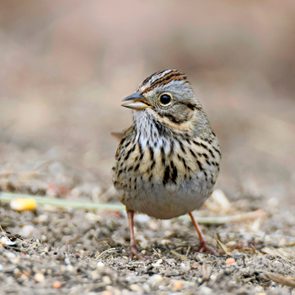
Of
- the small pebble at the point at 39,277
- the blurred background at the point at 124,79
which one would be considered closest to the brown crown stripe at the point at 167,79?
the small pebble at the point at 39,277

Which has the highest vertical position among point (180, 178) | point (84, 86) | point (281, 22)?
point (281, 22)

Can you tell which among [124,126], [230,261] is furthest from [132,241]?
[124,126]

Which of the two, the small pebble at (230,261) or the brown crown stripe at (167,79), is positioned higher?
the brown crown stripe at (167,79)

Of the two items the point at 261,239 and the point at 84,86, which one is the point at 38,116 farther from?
the point at 261,239

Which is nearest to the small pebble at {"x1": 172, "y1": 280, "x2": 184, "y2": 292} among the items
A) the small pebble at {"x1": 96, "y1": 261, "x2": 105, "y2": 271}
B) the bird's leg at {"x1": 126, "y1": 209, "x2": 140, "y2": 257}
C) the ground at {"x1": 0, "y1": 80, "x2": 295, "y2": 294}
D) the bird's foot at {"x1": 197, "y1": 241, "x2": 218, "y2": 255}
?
the ground at {"x1": 0, "y1": 80, "x2": 295, "y2": 294}

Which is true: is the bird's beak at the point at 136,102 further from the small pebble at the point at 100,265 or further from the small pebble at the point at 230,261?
the small pebble at the point at 230,261

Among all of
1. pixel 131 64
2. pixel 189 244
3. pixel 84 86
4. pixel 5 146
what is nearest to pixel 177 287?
pixel 189 244

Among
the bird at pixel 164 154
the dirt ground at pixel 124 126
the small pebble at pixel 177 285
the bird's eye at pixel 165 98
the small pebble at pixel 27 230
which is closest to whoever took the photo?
the small pebble at pixel 177 285

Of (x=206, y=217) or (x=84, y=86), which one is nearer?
(x=206, y=217)
